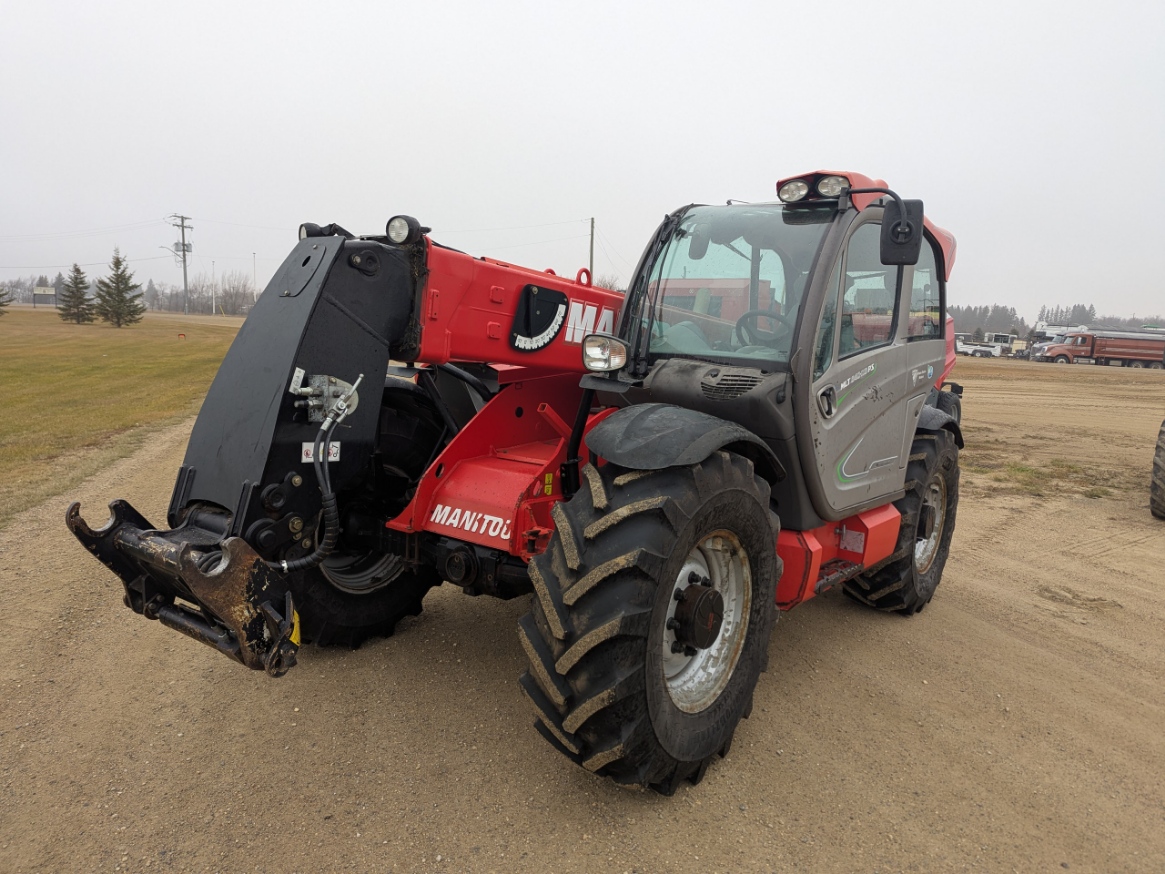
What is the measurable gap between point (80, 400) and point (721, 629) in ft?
54.5

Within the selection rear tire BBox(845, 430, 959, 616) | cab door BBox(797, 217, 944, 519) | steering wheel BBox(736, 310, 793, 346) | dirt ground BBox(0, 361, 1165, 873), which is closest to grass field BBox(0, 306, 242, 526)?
dirt ground BBox(0, 361, 1165, 873)

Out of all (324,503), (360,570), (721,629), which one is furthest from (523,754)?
(360,570)

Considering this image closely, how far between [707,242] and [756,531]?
161cm

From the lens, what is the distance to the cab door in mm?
3619

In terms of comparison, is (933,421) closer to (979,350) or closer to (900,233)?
(900,233)

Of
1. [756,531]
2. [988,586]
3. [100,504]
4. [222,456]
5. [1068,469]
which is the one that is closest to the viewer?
[222,456]

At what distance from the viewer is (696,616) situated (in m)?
2.90

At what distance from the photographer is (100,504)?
24.2ft

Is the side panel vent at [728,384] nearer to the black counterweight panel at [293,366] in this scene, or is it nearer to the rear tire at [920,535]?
the black counterweight panel at [293,366]

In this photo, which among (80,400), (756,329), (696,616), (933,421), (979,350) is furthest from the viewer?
(979,350)

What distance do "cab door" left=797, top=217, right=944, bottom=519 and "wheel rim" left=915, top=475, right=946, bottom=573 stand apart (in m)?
0.74

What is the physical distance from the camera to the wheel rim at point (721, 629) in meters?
3.06

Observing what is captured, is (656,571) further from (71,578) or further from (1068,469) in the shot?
→ (1068,469)

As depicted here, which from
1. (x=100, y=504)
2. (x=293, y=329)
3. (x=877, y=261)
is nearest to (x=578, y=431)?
(x=293, y=329)
